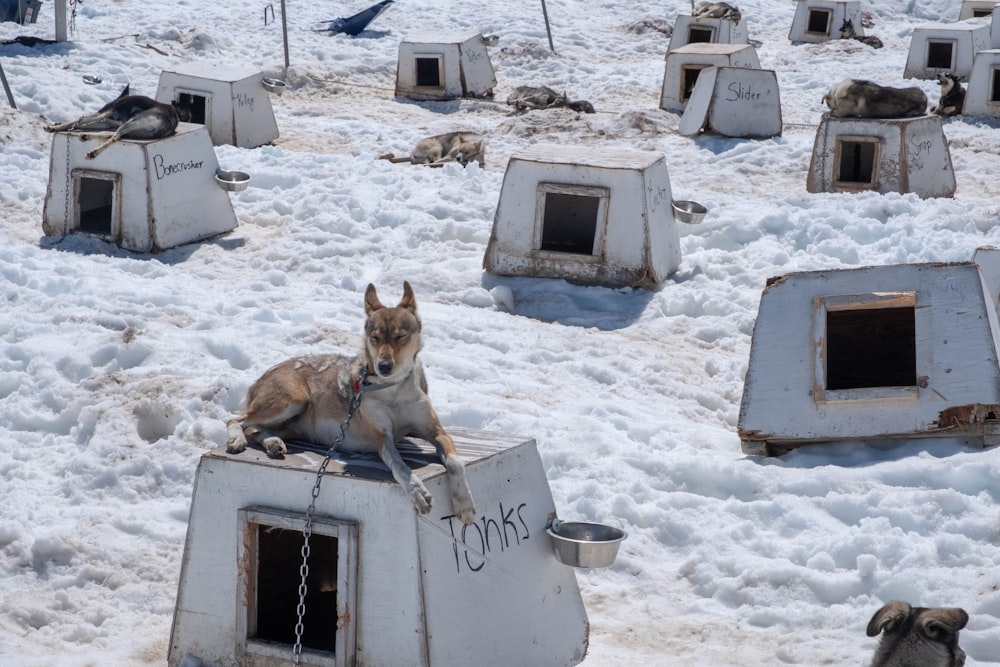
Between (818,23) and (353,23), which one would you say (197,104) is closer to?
(353,23)

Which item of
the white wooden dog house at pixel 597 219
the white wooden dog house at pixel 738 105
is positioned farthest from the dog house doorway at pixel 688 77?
the white wooden dog house at pixel 597 219

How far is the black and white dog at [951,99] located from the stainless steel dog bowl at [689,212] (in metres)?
8.94

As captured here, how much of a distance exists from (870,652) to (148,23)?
20581 mm

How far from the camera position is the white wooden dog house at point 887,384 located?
6.86m

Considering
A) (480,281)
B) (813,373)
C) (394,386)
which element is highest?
(394,386)

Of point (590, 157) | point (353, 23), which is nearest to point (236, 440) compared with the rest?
point (590, 157)

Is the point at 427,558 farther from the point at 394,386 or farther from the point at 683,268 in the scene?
the point at 683,268

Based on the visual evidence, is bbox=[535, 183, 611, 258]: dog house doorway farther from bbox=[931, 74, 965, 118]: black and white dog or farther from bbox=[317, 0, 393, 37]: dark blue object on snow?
bbox=[317, 0, 393, 37]: dark blue object on snow

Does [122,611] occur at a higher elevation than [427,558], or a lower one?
lower

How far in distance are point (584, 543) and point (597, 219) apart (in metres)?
6.28

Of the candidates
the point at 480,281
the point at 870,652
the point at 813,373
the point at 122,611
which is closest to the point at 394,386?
the point at 122,611

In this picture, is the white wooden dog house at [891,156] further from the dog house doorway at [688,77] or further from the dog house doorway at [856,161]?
the dog house doorway at [688,77]

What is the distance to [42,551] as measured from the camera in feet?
20.1

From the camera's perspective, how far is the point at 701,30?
23141 mm
